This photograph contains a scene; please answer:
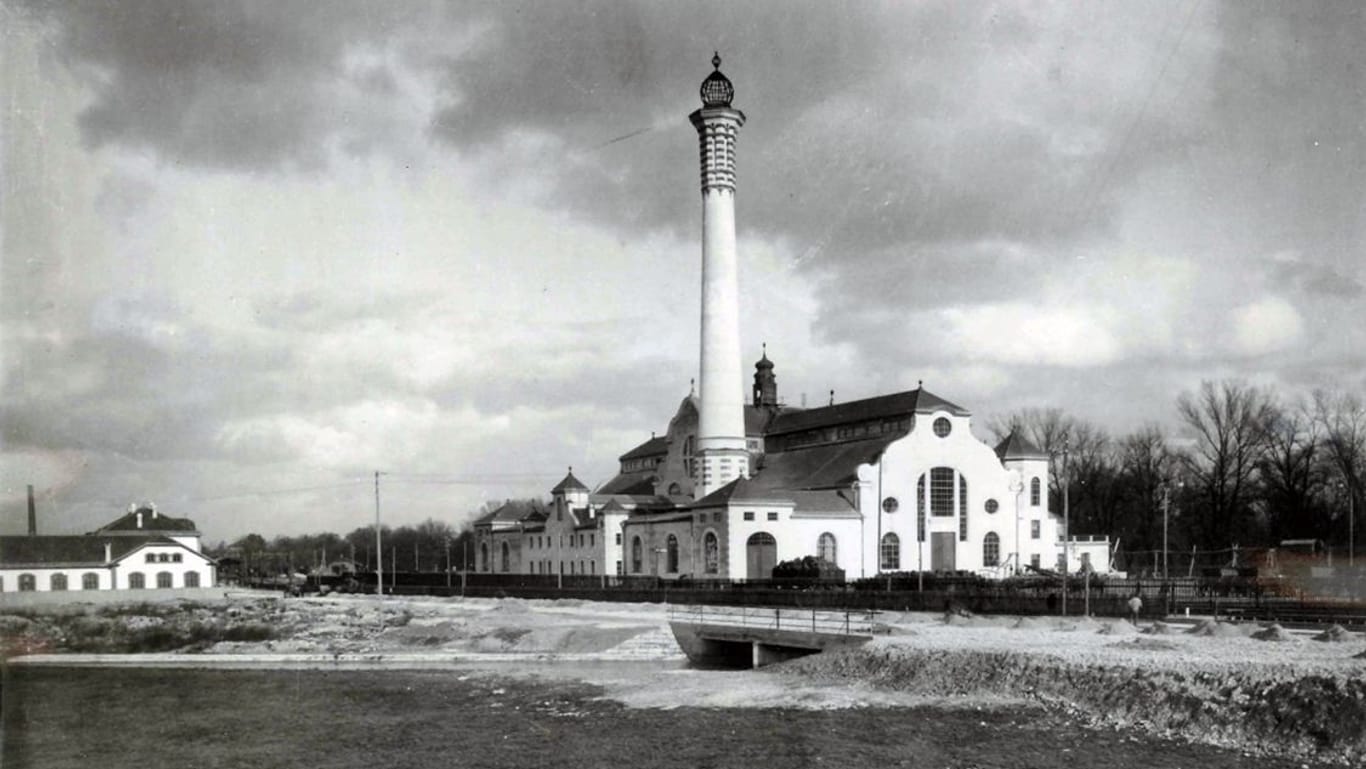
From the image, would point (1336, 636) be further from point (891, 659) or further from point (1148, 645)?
point (891, 659)

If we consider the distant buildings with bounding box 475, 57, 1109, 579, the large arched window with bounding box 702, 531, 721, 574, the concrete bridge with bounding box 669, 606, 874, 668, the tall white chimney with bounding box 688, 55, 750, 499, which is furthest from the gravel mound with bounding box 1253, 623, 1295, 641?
the tall white chimney with bounding box 688, 55, 750, 499

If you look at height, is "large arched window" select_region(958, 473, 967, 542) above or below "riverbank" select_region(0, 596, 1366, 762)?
above

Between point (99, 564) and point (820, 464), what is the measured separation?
40892 mm

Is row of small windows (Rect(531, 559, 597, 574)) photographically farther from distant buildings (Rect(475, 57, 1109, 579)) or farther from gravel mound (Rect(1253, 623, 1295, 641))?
gravel mound (Rect(1253, 623, 1295, 641))

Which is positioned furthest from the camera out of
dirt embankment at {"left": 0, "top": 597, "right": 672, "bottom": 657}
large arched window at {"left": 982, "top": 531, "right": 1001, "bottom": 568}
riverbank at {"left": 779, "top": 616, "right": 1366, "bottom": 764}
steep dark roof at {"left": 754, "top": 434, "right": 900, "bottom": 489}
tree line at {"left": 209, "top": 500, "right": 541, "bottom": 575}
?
tree line at {"left": 209, "top": 500, "right": 541, "bottom": 575}

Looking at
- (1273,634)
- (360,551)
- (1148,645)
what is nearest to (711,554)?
(1148,645)

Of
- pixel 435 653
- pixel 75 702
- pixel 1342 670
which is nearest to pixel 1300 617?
pixel 1342 670

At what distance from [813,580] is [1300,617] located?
72.2ft

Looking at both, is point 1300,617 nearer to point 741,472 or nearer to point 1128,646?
point 1128,646

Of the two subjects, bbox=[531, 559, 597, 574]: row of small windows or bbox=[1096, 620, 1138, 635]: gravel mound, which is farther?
bbox=[531, 559, 597, 574]: row of small windows

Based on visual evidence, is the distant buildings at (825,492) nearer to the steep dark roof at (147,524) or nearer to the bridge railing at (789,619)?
the bridge railing at (789,619)

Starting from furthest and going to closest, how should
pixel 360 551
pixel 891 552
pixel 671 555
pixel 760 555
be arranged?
pixel 360 551 → pixel 671 555 → pixel 891 552 → pixel 760 555

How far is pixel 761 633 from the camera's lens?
36844mm

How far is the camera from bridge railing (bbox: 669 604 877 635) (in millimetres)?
36156
